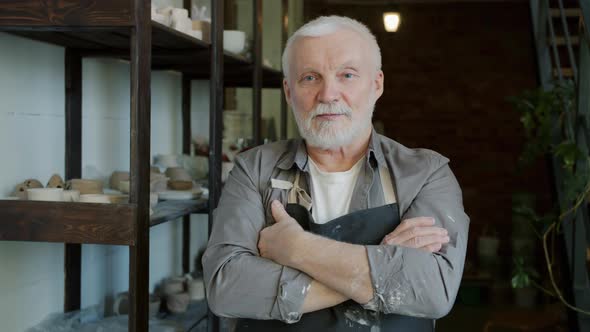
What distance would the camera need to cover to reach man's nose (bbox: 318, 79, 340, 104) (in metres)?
1.75

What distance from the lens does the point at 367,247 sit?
5.14ft

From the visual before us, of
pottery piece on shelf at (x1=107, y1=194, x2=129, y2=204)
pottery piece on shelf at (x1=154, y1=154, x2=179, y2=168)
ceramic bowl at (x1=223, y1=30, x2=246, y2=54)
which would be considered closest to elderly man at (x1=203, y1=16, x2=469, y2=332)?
pottery piece on shelf at (x1=107, y1=194, x2=129, y2=204)

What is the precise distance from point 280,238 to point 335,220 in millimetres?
167

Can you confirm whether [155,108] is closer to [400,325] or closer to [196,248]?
[196,248]

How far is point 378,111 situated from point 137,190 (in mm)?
5465

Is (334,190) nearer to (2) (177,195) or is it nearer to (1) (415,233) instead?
(1) (415,233)

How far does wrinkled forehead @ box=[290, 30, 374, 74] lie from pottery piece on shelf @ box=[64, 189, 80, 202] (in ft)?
2.48

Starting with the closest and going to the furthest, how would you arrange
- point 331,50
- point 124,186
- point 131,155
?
point 331,50 → point 131,155 → point 124,186

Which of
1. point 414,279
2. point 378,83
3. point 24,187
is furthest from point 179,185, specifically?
point 414,279

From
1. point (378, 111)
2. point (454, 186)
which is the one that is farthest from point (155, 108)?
point (378, 111)

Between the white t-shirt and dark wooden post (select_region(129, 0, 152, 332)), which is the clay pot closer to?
dark wooden post (select_region(129, 0, 152, 332))

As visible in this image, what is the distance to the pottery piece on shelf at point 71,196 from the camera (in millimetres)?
1940

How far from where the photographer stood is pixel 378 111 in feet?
23.4

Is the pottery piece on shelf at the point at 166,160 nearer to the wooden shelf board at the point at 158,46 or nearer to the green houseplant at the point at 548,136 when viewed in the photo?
the wooden shelf board at the point at 158,46
